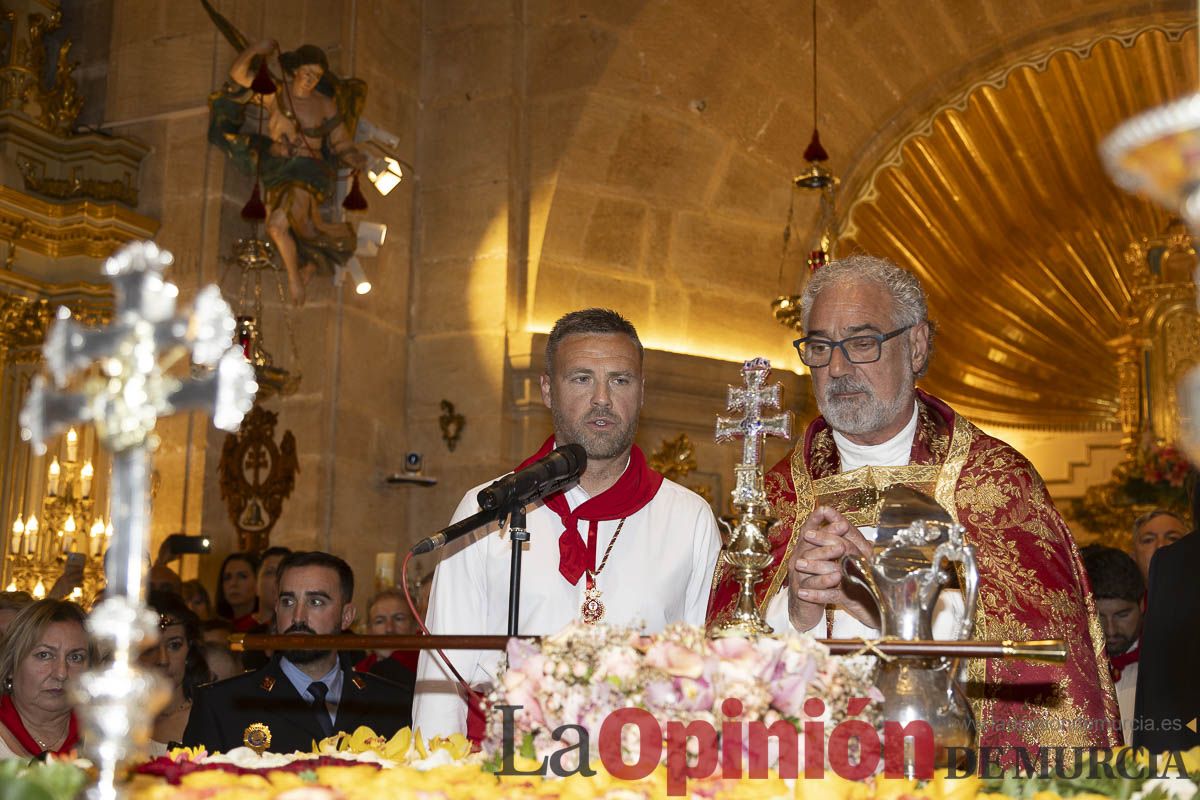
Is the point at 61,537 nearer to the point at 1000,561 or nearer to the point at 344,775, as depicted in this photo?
the point at 1000,561

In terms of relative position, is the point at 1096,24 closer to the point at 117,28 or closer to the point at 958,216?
the point at 958,216

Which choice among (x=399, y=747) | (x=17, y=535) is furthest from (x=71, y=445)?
(x=399, y=747)

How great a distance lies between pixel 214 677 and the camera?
18.8ft

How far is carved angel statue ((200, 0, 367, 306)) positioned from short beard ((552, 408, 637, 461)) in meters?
5.11

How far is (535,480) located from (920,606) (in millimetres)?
817

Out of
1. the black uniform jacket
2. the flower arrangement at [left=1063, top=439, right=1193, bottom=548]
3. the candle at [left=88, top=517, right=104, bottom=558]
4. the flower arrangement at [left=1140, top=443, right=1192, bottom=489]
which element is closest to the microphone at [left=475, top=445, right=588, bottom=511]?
the black uniform jacket

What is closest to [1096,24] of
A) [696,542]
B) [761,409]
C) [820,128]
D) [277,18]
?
[820,128]

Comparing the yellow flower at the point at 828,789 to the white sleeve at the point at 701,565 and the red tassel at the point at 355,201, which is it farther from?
the red tassel at the point at 355,201

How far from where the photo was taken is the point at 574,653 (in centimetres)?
201

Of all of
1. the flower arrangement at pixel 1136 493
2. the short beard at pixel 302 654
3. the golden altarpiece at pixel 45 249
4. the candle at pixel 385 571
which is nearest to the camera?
the short beard at pixel 302 654

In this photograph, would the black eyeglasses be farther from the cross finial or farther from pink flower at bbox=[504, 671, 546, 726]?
the cross finial

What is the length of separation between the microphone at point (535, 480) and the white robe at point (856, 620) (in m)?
0.50

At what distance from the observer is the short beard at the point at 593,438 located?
11.7 feet

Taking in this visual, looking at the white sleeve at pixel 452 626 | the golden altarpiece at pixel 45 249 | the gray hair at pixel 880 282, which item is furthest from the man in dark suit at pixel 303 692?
the golden altarpiece at pixel 45 249
